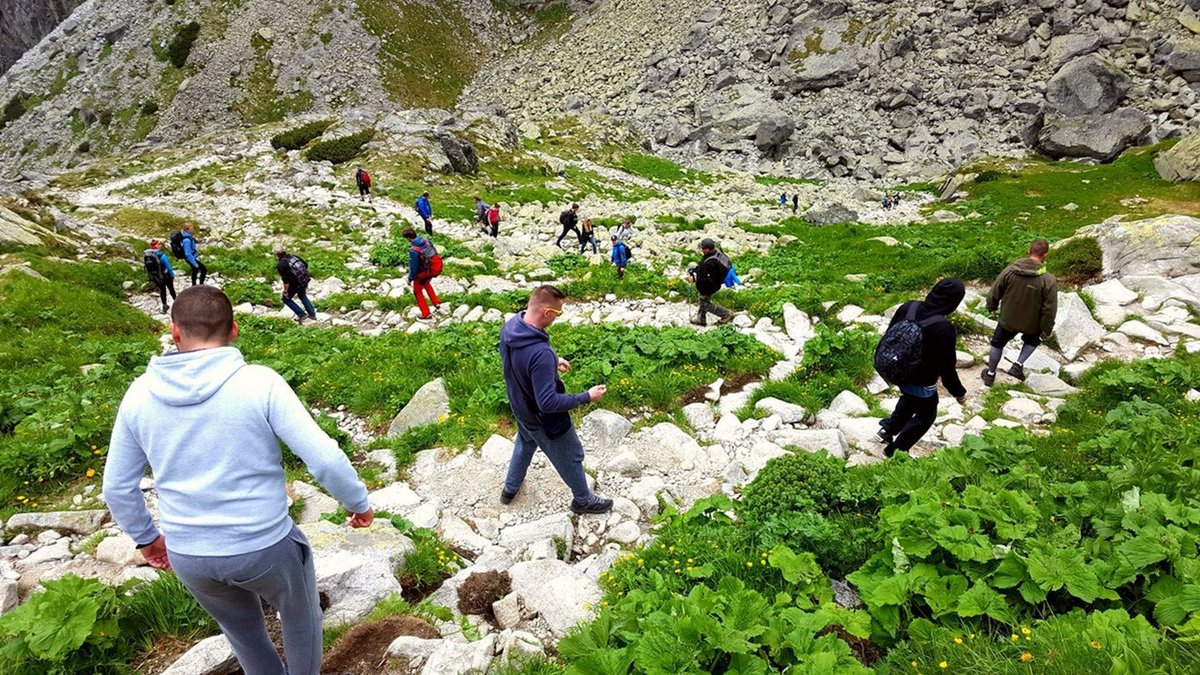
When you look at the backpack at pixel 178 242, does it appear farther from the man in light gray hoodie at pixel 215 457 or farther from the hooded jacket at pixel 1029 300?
the hooded jacket at pixel 1029 300

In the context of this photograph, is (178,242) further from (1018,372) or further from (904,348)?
(1018,372)

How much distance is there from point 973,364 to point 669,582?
8897 millimetres

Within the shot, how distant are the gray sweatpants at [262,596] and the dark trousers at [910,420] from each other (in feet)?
22.6

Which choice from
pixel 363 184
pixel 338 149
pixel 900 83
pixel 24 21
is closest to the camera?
pixel 363 184

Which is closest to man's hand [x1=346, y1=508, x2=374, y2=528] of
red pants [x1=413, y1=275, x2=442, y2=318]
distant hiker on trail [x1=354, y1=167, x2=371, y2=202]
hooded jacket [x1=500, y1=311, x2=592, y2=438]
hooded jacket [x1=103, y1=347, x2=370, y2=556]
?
hooded jacket [x1=103, y1=347, x2=370, y2=556]

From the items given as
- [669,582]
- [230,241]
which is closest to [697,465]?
[669,582]

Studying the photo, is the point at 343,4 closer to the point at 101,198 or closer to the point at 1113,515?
the point at 101,198

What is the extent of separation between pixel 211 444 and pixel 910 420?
7778 millimetres

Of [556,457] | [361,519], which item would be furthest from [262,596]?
[556,457]

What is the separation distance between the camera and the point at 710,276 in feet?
41.1

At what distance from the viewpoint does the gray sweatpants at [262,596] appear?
3.10 m

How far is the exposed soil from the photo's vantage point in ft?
13.6

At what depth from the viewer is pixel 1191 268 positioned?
42.7ft

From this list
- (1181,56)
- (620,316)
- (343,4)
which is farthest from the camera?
(343,4)
